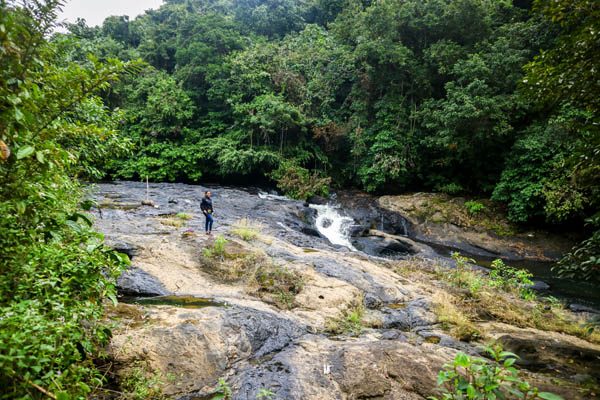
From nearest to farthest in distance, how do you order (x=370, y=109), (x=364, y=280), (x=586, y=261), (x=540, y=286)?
(x=586, y=261), (x=364, y=280), (x=540, y=286), (x=370, y=109)

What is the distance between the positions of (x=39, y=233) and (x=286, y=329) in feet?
11.6

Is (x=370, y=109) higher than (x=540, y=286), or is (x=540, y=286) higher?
(x=370, y=109)

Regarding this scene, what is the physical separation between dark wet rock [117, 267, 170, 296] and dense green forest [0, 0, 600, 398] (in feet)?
6.32

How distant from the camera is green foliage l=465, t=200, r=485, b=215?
16.4 meters

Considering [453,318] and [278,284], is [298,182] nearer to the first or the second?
[278,284]

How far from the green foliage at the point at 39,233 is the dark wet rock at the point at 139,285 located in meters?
3.03

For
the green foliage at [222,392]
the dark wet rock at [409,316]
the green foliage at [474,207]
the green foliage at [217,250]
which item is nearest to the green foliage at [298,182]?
the green foliage at [474,207]

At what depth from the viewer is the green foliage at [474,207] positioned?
16353 millimetres

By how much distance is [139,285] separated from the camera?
5.44 m

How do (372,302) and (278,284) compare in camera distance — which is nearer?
(278,284)

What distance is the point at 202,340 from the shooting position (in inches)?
152

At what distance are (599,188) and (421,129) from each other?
52.4 feet

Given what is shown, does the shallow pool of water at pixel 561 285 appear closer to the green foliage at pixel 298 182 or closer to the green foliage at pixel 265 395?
the green foliage at pixel 298 182

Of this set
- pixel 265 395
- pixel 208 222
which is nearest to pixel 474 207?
pixel 208 222
